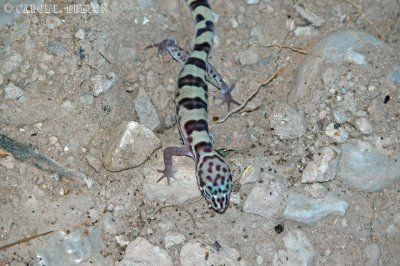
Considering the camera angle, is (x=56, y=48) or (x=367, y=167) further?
(x=56, y=48)

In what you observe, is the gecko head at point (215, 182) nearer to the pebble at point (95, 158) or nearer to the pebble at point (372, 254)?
the pebble at point (95, 158)

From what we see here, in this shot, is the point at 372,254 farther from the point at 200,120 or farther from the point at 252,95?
the point at 200,120

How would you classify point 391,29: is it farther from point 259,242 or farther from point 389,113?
point 259,242

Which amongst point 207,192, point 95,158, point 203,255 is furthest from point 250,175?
point 95,158

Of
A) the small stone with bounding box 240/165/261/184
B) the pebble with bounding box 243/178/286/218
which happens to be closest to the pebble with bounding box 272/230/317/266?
the pebble with bounding box 243/178/286/218

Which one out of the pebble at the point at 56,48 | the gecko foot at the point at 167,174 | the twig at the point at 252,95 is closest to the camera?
the gecko foot at the point at 167,174

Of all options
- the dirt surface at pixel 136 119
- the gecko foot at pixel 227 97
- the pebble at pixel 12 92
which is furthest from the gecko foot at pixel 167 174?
the pebble at pixel 12 92

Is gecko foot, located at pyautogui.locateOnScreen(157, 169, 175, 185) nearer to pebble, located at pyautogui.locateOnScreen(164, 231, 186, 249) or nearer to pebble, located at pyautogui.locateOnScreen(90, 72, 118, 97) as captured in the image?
pebble, located at pyautogui.locateOnScreen(164, 231, 186, 249)
